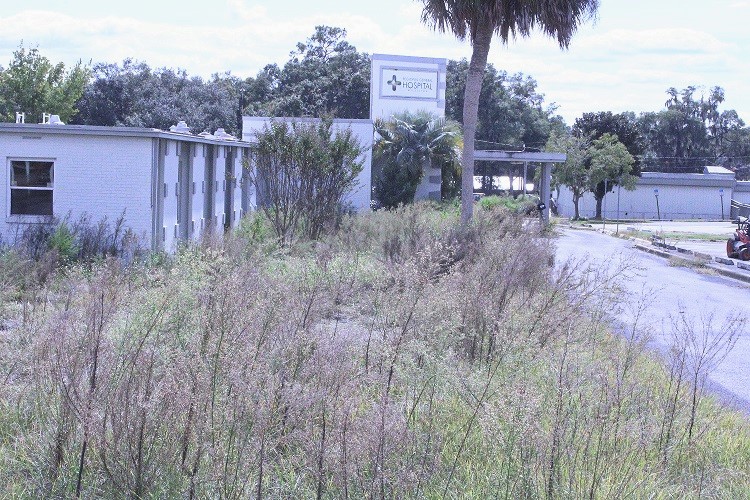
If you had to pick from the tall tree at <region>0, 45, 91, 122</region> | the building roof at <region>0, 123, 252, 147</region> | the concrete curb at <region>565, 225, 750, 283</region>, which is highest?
the tall tree at <region>0, 45, 91, 122</region>

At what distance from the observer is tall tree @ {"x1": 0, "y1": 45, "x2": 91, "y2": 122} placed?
43.5m

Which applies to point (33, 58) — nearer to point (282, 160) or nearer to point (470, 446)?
point (282, 160)

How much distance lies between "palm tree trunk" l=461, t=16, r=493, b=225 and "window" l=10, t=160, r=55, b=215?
885cm

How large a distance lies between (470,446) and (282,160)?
15.3 meters

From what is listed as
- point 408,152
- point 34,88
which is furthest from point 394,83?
point 34,88

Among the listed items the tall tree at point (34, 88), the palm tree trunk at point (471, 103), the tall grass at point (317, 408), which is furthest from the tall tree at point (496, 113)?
the tall grass at point (317, 408)

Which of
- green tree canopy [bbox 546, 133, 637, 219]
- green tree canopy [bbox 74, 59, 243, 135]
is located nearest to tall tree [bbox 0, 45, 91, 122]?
green tree canopy [bbox 74, 59, 243, 135]

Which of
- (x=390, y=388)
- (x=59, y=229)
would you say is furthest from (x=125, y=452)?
(x=59, y=229)

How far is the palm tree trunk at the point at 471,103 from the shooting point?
22.0 m

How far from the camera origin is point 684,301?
61.8 feet

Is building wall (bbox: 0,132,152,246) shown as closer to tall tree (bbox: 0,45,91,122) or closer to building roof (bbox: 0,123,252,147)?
building roof (bbox: 0,123,252,147)

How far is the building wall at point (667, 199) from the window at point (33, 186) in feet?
171

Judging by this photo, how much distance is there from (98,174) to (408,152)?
847 inches

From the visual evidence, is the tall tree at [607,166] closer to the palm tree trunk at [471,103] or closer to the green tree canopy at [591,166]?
the green tree canopy at [591,166]
